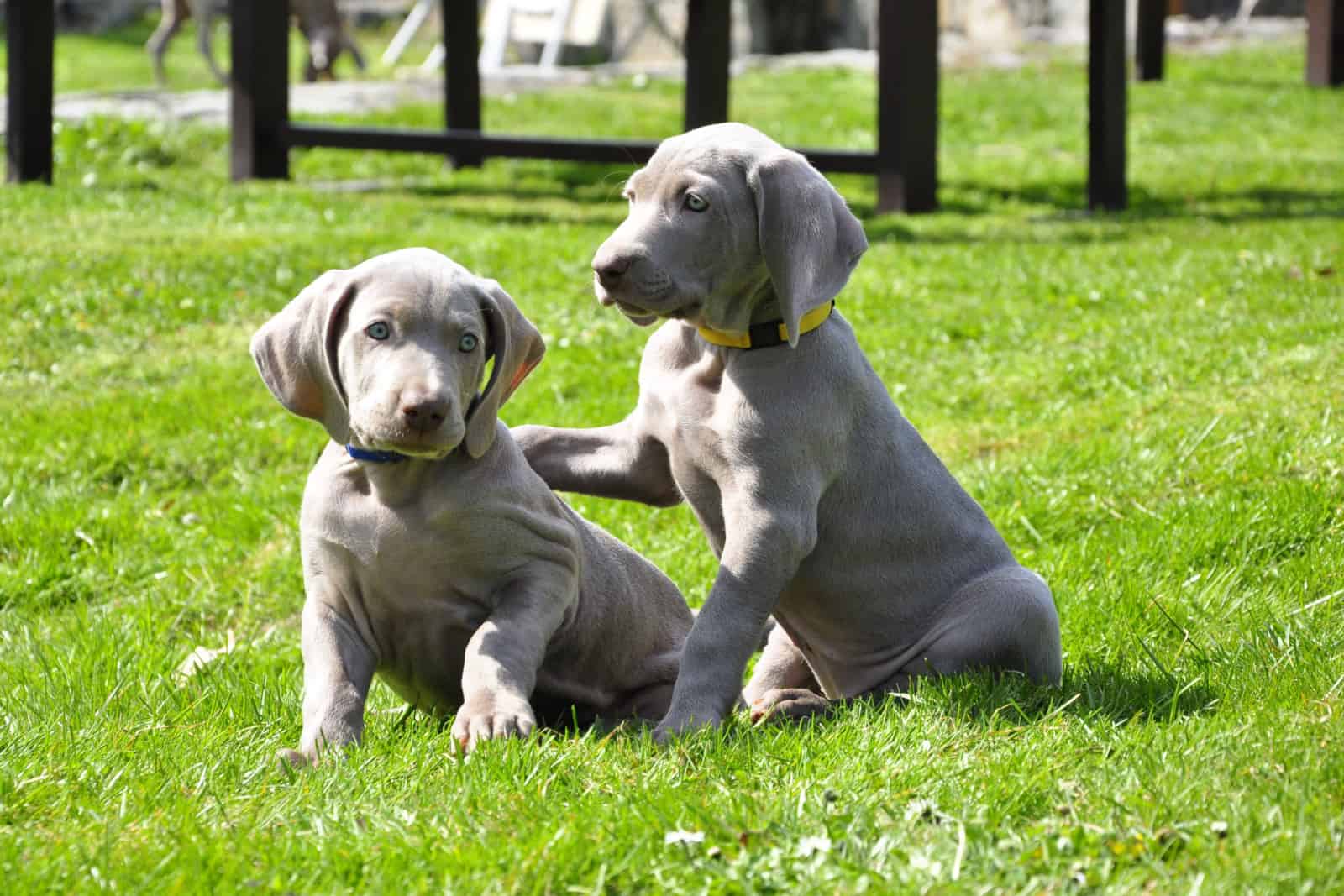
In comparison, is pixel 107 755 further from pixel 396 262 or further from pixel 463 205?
pixel 463 205

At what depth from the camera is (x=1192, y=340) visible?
740 centimetres

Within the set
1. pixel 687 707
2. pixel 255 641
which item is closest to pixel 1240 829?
pixel 687 707

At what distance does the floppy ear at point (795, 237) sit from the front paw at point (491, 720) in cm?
98

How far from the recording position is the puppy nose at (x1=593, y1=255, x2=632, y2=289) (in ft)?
11.8

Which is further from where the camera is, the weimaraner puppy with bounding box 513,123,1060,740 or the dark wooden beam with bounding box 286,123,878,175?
the dark wooden beam with bounding box 286,123,878,175

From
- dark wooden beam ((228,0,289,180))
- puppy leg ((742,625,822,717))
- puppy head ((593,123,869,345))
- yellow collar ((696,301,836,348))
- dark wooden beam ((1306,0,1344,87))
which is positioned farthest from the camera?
dark wooden beam ((1306,0,1344,87))

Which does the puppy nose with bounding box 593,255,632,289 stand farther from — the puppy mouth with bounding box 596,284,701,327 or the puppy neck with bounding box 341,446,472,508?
the puppy neck with bounding box 341,446,472,508

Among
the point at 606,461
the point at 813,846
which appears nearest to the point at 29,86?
the point at 606,461

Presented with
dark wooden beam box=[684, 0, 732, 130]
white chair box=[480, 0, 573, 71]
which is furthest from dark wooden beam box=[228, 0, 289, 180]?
white chair box=[480, 0, 573, 71]

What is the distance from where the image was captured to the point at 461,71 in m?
12.7

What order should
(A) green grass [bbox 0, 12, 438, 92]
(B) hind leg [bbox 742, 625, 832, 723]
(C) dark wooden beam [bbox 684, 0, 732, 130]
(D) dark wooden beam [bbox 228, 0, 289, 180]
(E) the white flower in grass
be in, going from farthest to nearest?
(A) green grass [bbox 0, 12, 438, 92] → (D) dark wooden beam [bbox 228, 0, 289, 180] → (C) dark wooden beam [bbox 684, 0, 732, 130] → (B) hind leg [bbox 742, 625, 832, 723] → (E) the white flower in grass

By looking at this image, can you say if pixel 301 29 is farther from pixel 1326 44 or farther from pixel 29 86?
pixel 1326 44

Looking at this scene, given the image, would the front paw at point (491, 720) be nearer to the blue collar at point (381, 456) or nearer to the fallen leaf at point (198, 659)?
the blue collar at point (381, 456)

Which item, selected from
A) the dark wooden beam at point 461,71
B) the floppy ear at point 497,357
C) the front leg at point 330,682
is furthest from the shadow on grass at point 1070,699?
the dark wooden beam at point 461,71
